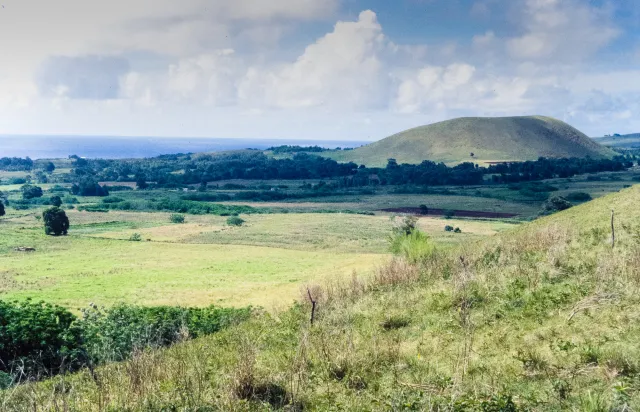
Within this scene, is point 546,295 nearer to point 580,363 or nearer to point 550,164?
point 580,363

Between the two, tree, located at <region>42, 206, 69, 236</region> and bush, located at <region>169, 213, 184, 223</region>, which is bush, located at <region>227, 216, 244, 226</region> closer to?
bush, located at <region>169, 213, 184, 223</region>

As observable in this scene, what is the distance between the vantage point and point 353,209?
124875 millimetres

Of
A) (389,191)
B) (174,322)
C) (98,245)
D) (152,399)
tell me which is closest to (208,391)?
(152,399)

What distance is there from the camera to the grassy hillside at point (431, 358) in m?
7.76

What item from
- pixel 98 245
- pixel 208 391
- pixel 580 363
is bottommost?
pixel 98 245

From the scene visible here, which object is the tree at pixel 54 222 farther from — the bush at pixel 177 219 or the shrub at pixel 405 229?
the shrub at pixel 405 229

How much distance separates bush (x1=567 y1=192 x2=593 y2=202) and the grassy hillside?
111774 mm

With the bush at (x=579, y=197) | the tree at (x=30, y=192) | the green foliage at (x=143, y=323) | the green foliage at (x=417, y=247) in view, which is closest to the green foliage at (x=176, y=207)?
the tree at (x=30, y=192)

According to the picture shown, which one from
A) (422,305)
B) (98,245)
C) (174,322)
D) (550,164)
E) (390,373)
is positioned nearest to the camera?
(390,373)

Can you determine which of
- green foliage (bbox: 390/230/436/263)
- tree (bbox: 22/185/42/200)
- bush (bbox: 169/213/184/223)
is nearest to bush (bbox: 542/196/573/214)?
bush (bbox: 169/213/184/223)

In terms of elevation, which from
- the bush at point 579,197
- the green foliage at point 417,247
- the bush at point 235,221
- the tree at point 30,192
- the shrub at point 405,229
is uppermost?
the bush at point 579,197

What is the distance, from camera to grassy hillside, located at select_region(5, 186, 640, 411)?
25.5 ft

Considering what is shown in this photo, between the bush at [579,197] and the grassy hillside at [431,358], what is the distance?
111774 mm

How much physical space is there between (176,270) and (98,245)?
983 inches
